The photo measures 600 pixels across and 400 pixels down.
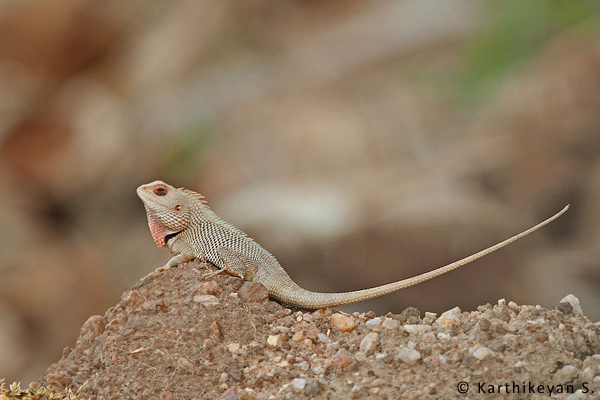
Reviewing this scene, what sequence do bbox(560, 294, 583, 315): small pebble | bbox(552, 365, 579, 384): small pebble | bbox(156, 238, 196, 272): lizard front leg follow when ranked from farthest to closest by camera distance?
bbox(156, 238, 196, 272): lizard front leg, bbox(560, 294, 583, 315): small pebble, bbox(552, 365, 579, 384): small pebble

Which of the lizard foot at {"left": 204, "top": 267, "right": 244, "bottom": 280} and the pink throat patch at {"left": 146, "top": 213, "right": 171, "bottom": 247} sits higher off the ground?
the pink throat patch at {"left": 146, "top": 213, "right": 171, "bottom": 247}

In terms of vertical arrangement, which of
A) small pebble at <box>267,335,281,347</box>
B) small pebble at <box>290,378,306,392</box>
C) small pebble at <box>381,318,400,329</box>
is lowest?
small pebble at <box>290,378,306,392</box>

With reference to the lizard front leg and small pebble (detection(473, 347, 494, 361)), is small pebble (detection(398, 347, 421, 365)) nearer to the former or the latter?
small pebble (detection(473, 347, 494, 361))

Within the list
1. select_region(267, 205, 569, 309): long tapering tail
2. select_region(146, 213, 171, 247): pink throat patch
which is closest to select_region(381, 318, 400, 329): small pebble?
select_region(267, 205, 569, 309): long tapering tail

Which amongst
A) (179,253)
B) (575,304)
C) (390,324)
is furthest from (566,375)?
(179,253)

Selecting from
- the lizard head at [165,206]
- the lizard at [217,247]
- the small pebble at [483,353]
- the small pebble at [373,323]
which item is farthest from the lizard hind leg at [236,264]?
the small pebble at [483,353]

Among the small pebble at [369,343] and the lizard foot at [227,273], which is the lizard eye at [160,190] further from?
the small pebble at [369,343]

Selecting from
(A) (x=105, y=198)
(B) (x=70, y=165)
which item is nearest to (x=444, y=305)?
(A) (x=105, y=198)

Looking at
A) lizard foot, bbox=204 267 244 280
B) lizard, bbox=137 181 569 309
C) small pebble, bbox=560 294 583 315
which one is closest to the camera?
small pebble, bbox=560 294 583 315
